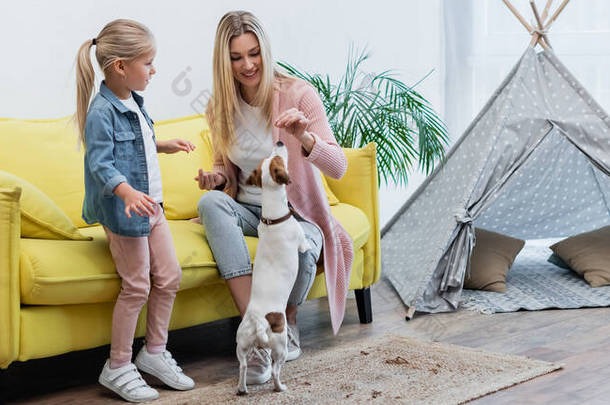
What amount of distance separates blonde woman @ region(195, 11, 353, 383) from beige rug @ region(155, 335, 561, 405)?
97mm

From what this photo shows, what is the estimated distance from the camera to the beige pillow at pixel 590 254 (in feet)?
9.83

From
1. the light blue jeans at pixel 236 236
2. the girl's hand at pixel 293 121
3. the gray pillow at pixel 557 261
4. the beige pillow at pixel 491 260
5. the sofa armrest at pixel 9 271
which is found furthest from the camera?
the gray pillow at pixel 557 261

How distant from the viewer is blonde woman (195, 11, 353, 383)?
200 cm

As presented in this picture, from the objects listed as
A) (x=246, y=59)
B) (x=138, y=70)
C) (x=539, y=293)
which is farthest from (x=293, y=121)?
(x=539, y=293)

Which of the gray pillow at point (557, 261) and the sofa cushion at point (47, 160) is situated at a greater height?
the sofa cushion at point (47, 160)

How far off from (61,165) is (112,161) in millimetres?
576

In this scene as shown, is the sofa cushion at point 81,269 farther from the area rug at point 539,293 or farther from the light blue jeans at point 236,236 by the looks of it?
the area rug at point 539,293

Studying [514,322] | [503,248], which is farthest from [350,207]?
[503,248]

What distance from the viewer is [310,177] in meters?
2.16

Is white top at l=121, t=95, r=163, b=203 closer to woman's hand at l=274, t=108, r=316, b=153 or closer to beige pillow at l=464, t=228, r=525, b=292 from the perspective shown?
woman's hand at l=274, t=108, r=316, b=153

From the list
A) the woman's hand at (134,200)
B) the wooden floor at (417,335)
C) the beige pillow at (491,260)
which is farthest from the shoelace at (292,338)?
the beige pillow at (491,260)

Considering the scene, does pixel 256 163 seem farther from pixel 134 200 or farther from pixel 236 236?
pixel 134 200

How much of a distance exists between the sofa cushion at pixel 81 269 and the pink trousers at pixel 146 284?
0.03 m

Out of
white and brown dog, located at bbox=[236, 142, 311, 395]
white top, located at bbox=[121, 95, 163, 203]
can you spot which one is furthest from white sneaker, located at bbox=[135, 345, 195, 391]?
white top, located at bbox=[121, 95, 163, 203]
